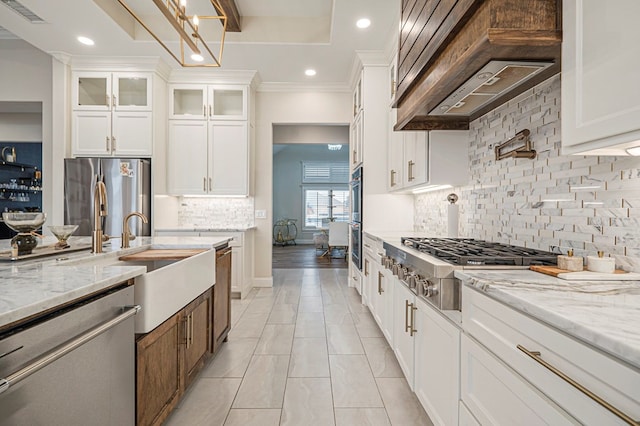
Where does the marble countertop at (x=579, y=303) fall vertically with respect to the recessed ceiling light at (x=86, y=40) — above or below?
below

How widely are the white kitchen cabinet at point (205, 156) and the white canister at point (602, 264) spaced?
3.72 metres

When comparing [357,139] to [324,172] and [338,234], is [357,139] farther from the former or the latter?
[324,172]

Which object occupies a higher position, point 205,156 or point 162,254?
point 205,156

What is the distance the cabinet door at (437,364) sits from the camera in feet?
4.13

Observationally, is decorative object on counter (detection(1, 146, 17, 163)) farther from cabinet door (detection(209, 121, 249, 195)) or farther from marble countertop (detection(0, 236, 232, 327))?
marble countertop (detection(0, 236, 232, 327))

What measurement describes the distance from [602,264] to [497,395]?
0.60 m

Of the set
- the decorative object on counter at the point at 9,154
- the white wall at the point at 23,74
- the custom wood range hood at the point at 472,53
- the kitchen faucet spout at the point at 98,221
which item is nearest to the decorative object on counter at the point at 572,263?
the custom wood range hood at the point at 472,53

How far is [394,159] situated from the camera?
3.28 metres

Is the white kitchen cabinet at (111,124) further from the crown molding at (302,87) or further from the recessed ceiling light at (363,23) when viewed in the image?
the recessed ceiling light at (363,23)

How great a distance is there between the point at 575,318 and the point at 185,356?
5.87 ft

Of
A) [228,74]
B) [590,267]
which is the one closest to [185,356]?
[590,267]


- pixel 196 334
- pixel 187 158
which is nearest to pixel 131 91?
pixel 187 158

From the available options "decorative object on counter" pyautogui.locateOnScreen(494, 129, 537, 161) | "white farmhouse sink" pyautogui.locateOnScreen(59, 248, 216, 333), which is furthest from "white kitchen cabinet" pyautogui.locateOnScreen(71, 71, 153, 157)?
"decorative object on counter" pyautogui.locateOnScreen(494, 129, 537, 161)

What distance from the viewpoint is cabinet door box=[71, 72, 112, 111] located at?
3850 millimetres
